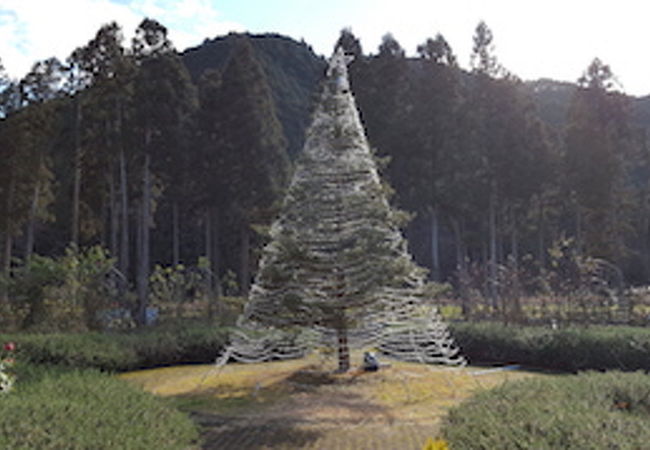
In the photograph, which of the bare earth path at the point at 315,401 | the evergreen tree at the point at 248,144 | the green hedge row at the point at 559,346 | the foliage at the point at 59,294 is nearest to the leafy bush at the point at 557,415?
the bare earth path at the point at 315,401

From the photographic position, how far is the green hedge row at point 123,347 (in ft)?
34.9

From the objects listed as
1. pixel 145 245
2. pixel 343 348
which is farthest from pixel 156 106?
pixel 343 348

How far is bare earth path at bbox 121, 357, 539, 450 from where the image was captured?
6941 mm

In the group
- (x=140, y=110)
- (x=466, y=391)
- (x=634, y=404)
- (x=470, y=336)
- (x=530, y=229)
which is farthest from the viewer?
(x=530, y=229)

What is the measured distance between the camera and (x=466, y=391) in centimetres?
916

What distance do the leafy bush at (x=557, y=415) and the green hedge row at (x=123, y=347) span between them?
748 centimetres

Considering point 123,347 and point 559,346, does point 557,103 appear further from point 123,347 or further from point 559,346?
point 123,347

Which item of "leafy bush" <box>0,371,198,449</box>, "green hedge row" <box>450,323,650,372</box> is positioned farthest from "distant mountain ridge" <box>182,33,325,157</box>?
"leafy bush" <box>0,371,198,449</box>

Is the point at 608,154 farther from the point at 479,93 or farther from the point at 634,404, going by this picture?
the point at 634,404

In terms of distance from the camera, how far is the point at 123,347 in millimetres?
12164

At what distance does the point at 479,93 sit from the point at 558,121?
40.6 metres

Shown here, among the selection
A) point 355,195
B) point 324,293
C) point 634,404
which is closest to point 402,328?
point 324,293

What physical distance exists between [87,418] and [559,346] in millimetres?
9088

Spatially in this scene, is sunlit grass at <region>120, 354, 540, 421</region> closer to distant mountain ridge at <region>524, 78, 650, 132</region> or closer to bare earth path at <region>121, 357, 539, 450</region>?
bare earth path at <region>121, 357, 539, 450</region>
